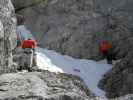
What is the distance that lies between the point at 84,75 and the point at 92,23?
6.69m

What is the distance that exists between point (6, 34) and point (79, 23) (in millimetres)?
13363

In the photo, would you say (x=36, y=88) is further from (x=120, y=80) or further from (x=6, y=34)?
(x=120, y=80)

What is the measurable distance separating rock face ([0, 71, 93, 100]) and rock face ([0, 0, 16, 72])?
3.62 feet

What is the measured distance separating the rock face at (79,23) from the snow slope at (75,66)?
1456 mm

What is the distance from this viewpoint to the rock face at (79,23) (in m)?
25.8

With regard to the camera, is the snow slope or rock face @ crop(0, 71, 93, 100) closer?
rock face @ crop(0, 71, 93, 100)

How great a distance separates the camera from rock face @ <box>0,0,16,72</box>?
→ 1387 cm

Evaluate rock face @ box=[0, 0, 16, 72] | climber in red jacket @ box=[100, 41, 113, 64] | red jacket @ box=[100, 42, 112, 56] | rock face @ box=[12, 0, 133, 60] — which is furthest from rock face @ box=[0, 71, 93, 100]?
rock face @ box=[12, 0, 133, 60]

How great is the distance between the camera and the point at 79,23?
27156 mm

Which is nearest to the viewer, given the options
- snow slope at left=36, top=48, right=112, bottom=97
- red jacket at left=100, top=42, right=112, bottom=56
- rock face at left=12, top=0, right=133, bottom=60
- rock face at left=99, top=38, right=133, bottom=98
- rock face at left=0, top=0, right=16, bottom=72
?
rock face at left=0, top=0, right=16, bottom=72

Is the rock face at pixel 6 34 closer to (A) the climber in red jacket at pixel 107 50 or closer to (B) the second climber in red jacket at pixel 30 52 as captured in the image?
(B) the second climber in red jacket at pixel 30 52

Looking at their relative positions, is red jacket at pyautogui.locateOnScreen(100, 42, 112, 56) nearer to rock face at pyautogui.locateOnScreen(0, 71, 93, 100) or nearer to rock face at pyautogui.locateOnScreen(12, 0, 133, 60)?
rock face at pyautogui.locateOnScreen(12, 0, 133, 60)

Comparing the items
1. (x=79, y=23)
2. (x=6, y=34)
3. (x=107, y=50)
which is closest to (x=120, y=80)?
(x=107, y=50)

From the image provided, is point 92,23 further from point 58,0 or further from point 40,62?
point 40,62
